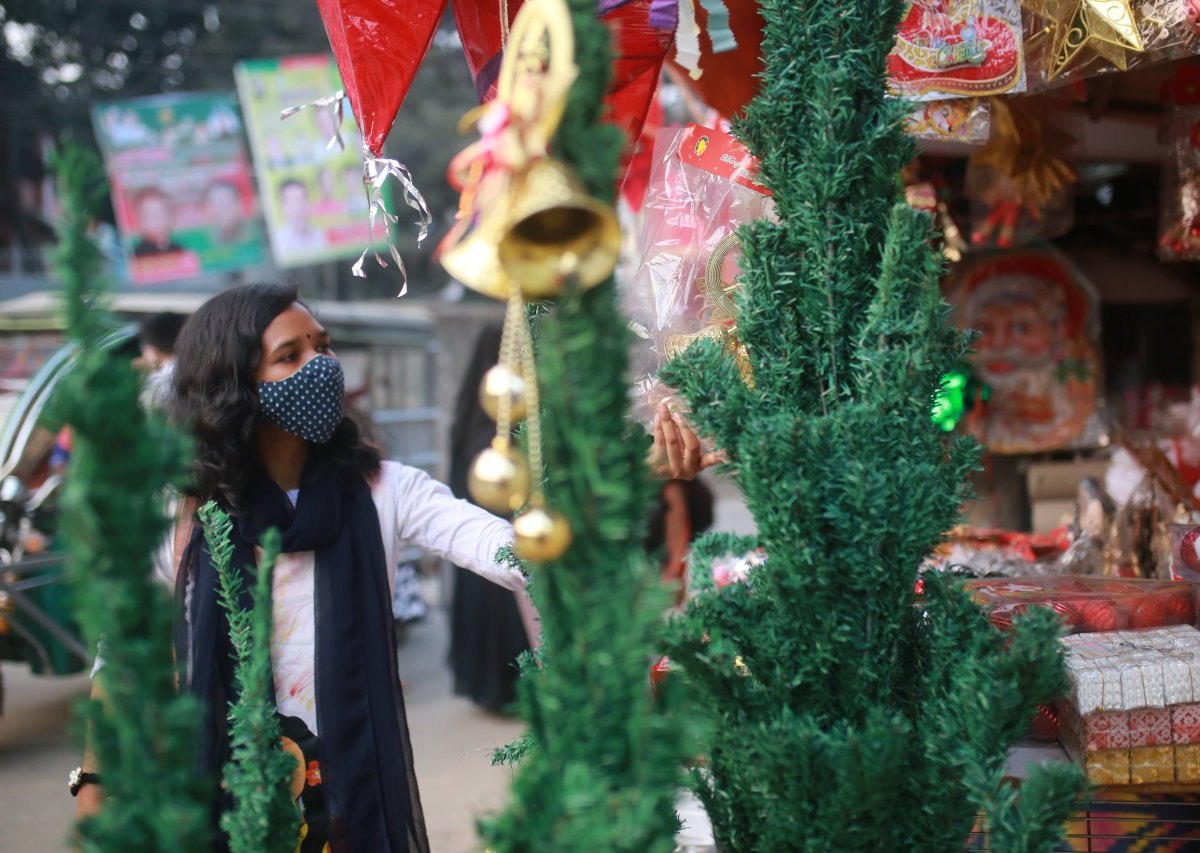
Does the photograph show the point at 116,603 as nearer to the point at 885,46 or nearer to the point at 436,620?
the point at 885,46

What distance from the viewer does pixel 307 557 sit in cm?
200

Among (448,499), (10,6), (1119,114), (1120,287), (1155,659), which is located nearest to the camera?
(1155,659)

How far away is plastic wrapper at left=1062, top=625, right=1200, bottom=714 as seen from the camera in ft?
5.43

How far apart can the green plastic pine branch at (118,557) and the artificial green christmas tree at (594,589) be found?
303 millimetres

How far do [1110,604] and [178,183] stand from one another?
9.23 metres

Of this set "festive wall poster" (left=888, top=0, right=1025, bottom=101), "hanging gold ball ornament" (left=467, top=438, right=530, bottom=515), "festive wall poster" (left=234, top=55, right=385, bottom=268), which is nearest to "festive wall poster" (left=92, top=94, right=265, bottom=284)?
"festive wall poster" (left=234, top=55, right=385, bottom=268)

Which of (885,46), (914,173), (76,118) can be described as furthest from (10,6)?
(885,46)

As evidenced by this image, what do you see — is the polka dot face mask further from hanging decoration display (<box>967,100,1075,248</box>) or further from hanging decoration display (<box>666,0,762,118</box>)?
hanging decoration display (<box>967,100,1075,248</box>)

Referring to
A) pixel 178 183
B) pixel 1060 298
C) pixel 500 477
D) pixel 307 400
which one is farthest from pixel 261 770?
pixel 178 183

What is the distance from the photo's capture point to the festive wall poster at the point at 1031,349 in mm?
3869

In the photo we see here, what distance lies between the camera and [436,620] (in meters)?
7.74

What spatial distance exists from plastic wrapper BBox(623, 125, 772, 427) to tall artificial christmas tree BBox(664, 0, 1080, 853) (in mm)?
496

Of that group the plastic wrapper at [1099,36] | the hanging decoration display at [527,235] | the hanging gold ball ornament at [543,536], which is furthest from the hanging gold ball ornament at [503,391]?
the plastic wrapper at [1099,36]

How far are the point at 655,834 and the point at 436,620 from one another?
276 inches
